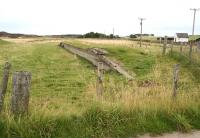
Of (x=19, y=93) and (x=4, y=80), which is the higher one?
(x=4, y=80)

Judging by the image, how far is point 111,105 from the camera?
8633 mm

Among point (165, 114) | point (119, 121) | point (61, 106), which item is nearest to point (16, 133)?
point (61, 106)

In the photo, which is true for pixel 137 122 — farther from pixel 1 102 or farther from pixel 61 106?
pixel 1 102

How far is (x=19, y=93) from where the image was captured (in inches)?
309

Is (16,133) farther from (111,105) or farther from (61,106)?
(111,105)

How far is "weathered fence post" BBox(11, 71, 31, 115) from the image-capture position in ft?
25.7

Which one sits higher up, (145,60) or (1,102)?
(1,102)

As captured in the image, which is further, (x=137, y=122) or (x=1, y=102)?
(x=137, y=122)

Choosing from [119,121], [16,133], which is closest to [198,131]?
[119,121]

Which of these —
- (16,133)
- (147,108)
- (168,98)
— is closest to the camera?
(16,133)

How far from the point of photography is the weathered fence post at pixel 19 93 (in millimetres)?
7832

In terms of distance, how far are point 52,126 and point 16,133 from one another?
2.16 ft

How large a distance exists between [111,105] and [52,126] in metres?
1.45

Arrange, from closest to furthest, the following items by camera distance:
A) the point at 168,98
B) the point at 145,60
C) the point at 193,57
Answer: the point at 168,98, the point at 193,57, the point at 145,60
